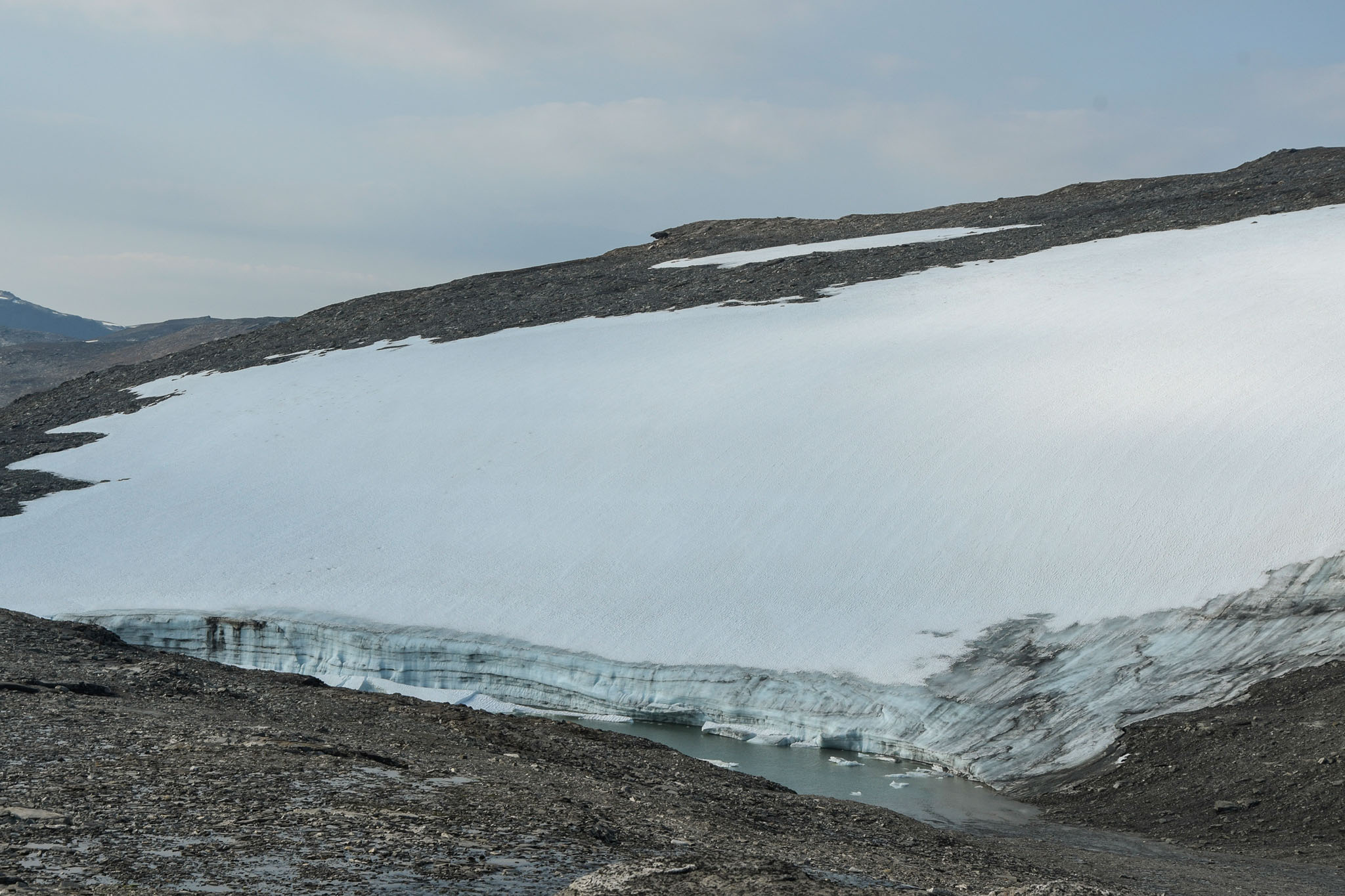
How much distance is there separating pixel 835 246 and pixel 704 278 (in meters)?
3.71

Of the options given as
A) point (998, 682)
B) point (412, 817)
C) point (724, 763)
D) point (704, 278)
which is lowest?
point (724, 763)

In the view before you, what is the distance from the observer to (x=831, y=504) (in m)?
13.3

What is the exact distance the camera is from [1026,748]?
9.18 m

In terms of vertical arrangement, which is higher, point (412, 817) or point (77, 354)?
point (77, 354)

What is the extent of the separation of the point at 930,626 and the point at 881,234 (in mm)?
17607

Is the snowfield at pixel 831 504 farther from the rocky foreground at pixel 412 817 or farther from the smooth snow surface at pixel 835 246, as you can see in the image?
the smooth snow surface at pixel 835 246

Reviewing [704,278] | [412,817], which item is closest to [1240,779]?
[412,817]

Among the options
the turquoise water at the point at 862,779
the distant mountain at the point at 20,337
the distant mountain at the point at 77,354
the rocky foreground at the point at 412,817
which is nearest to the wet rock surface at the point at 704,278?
the turquoise water at the point at 862,779

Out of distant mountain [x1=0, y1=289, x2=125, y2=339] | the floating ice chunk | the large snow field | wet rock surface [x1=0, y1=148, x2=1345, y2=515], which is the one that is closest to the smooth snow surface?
wet rock surface [x1=0, y1=148, x2=1345, y2=515]

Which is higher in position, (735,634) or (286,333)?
(286,333)

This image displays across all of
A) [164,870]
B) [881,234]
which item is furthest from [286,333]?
[164,870]

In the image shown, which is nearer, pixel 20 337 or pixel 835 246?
pixel 835 246

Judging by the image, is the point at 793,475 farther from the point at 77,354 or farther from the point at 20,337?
the point at 20,337

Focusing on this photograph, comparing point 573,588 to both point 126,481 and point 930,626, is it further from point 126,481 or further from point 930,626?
point 126,481
